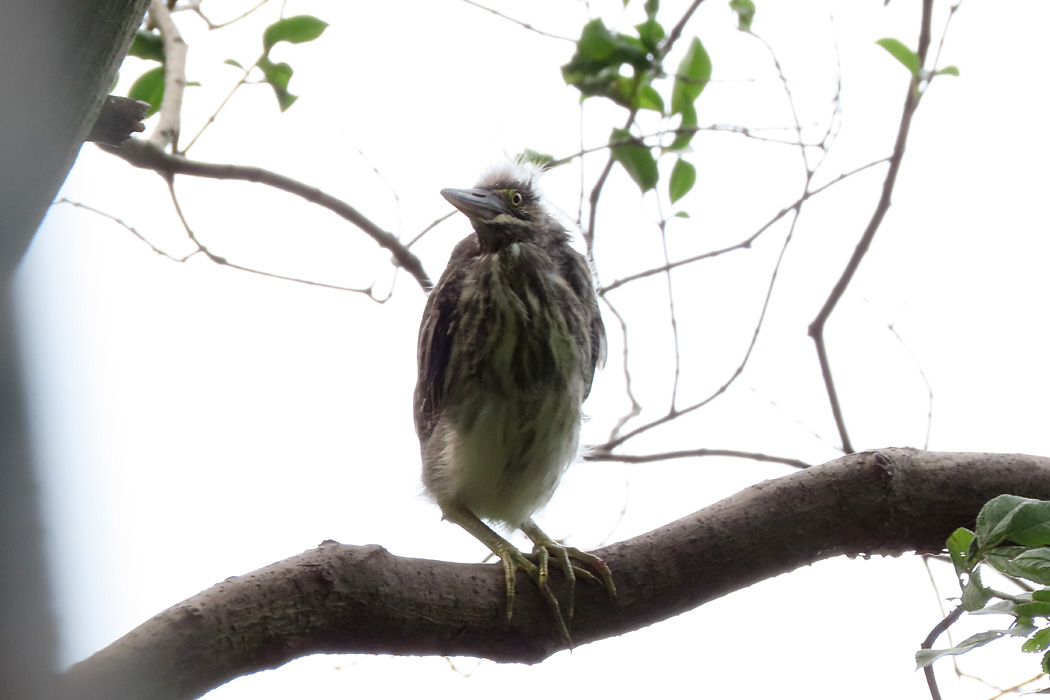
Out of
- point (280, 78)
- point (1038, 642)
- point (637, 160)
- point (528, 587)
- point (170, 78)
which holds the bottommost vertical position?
point (1038, 642)

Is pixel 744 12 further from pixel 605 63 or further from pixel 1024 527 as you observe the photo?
pixel 1024 527

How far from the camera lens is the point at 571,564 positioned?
1.47 metres

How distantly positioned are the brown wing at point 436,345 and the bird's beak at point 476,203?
117 millimetres

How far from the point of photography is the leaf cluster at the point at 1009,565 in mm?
916

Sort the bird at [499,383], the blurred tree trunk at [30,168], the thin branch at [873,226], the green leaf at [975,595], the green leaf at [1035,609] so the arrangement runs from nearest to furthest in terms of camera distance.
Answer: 1. the blurred tree trunk at [30,168]
2. the green leaf at [1035,609]
3. the green leaf at [975,595]
4. the bird at [499,383]
5. the thin branch at [873,226]

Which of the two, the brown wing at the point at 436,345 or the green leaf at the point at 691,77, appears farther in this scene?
the green leaf at the point at 691,77

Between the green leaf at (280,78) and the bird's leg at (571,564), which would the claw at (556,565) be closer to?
the bird's leg at (571,564)

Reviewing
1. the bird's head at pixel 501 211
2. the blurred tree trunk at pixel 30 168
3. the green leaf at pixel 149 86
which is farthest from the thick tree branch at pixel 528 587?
the green leaf at pixel 149 86

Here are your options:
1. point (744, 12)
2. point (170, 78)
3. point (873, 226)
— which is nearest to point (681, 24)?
point (744, 12)

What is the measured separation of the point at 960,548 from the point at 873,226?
1183 millimetres

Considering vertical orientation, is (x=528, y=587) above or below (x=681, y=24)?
below

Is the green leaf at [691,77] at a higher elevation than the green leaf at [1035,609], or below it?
higher

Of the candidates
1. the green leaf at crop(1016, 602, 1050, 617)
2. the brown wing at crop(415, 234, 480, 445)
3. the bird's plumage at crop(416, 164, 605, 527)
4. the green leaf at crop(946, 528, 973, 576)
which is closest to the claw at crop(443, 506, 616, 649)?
the bird's plumage at crop(416, 164, 605, 527)

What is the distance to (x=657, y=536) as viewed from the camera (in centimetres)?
144
